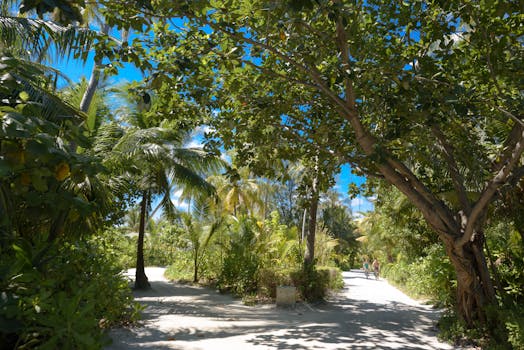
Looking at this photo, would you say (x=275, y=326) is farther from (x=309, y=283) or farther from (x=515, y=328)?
(x=515, y=328)

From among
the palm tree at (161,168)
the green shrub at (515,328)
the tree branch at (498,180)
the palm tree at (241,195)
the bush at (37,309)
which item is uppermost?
the palm tree at (241,195)

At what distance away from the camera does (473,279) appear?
20.0 feet

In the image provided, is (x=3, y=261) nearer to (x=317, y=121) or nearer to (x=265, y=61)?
(x=265, y=61)

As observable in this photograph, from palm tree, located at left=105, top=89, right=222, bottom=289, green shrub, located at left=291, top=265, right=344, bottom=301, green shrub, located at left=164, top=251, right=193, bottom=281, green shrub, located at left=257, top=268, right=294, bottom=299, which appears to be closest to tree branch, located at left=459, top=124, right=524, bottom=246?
green shrub, located at left=291, top=265, right=344, bottom=301

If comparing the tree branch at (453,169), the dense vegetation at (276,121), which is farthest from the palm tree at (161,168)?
the tree branch at (453,169)

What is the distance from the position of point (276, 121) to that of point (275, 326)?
4134 millimetres

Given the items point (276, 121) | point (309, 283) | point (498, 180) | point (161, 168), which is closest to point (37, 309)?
point (276, 121)

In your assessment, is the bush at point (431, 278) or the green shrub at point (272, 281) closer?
the bush at point (431, 278)

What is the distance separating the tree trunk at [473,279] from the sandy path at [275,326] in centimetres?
73

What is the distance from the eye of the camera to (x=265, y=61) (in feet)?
21.7

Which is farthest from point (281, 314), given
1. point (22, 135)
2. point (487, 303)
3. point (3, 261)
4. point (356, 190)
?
point (22, 135)

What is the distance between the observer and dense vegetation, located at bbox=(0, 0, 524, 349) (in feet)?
8.85

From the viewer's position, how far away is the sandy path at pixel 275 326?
6098 millimetres

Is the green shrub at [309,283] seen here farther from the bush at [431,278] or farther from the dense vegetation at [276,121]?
the dense vegetation at [276,121]
